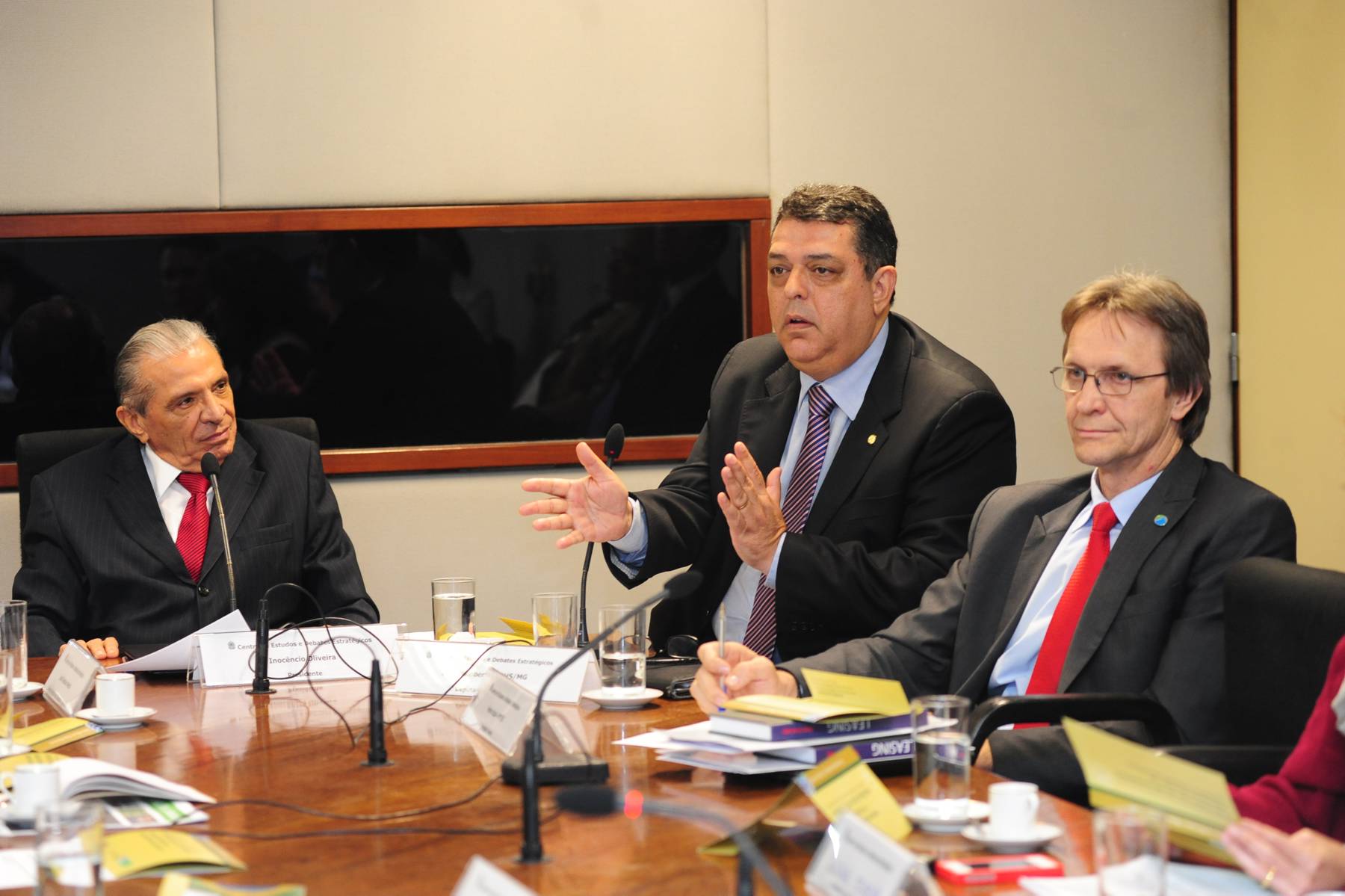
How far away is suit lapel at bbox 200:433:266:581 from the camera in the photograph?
11.5ft

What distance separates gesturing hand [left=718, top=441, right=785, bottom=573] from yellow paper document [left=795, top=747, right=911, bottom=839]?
1.30 m

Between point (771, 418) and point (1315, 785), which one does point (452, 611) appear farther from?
point (1315, 785)

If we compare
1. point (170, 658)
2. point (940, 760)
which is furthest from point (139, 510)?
point (940, 760)

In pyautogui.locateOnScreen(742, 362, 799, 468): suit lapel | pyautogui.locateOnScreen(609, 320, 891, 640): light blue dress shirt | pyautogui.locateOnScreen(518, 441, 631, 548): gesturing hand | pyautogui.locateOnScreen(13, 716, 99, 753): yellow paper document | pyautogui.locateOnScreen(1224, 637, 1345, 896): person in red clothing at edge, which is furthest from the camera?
pyautogui.locateOnScreen(742, 362, 799, 468): suit lapel

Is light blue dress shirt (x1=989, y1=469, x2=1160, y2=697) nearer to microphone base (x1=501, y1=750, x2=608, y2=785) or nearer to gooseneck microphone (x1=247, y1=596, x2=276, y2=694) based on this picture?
microphone base (x1=501, y1=750, x2=608, y2=785)

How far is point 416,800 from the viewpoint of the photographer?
1.85m

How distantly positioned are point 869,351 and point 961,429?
12.6 inches

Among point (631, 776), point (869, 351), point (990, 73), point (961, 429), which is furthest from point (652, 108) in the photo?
point (631, 776)

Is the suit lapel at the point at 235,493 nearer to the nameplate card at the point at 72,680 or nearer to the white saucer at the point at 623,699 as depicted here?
the nameplate card at the point at 72,680

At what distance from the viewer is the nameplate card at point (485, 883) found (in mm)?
1246

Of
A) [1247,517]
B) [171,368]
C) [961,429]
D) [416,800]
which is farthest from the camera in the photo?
[171,368]

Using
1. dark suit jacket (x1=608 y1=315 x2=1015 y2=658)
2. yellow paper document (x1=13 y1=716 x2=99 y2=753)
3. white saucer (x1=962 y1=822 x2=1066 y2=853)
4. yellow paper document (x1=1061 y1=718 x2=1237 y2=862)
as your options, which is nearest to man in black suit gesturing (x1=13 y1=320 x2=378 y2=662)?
dark suit jacket (x1=608 y1=315 x2=1015 y2=658)

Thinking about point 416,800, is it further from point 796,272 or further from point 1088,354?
point 796,272

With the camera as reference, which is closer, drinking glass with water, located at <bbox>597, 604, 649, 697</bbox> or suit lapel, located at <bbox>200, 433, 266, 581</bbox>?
drinking glass with water, located at <bbox>597, 604, 649, 697</bbox>
